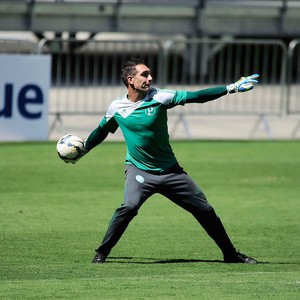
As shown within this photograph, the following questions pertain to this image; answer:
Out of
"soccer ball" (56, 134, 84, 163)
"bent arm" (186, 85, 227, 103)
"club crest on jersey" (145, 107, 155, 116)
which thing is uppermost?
"bent arm" (186, 85, 227, 103)

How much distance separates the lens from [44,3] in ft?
91.4

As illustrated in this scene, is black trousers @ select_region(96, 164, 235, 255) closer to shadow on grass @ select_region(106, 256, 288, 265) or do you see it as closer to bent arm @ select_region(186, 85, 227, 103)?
shadow on grass @ select_region(106, 256, 288, 265)

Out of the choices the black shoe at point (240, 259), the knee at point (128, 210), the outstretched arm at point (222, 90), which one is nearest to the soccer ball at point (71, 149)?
the knee at point (128, 210)

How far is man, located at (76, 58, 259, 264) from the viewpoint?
32.0 feet

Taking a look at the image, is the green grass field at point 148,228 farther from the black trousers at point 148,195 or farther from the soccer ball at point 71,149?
the soccer ball at point 71,149

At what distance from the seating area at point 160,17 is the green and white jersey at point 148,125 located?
17802mm

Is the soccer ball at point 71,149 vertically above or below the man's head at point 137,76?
below

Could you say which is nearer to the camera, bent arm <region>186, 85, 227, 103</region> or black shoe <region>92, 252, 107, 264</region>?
bent arm <region>186, 85, 227, 103</region>

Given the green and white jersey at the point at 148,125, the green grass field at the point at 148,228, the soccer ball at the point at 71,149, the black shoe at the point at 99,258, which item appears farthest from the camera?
the soccer ball at the point at 71,149

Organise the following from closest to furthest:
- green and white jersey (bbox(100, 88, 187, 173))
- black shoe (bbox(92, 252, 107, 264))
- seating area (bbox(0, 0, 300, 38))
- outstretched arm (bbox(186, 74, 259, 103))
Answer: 1. outstretched arm (bbox(186, 74, 259, 103))
2. green and white jersey (bbox(100, 88, 187, 173))
3. black shoe (bbox(92, 252, 107, 264))
4. seating area (bbox(0, 0, 300, 38))

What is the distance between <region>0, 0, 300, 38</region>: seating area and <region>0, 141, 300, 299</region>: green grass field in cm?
947

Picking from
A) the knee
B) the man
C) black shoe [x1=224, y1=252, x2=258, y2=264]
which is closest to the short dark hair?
the man

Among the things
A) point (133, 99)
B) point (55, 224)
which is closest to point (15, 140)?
point (55, 224)

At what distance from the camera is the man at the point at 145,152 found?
9750 mm
